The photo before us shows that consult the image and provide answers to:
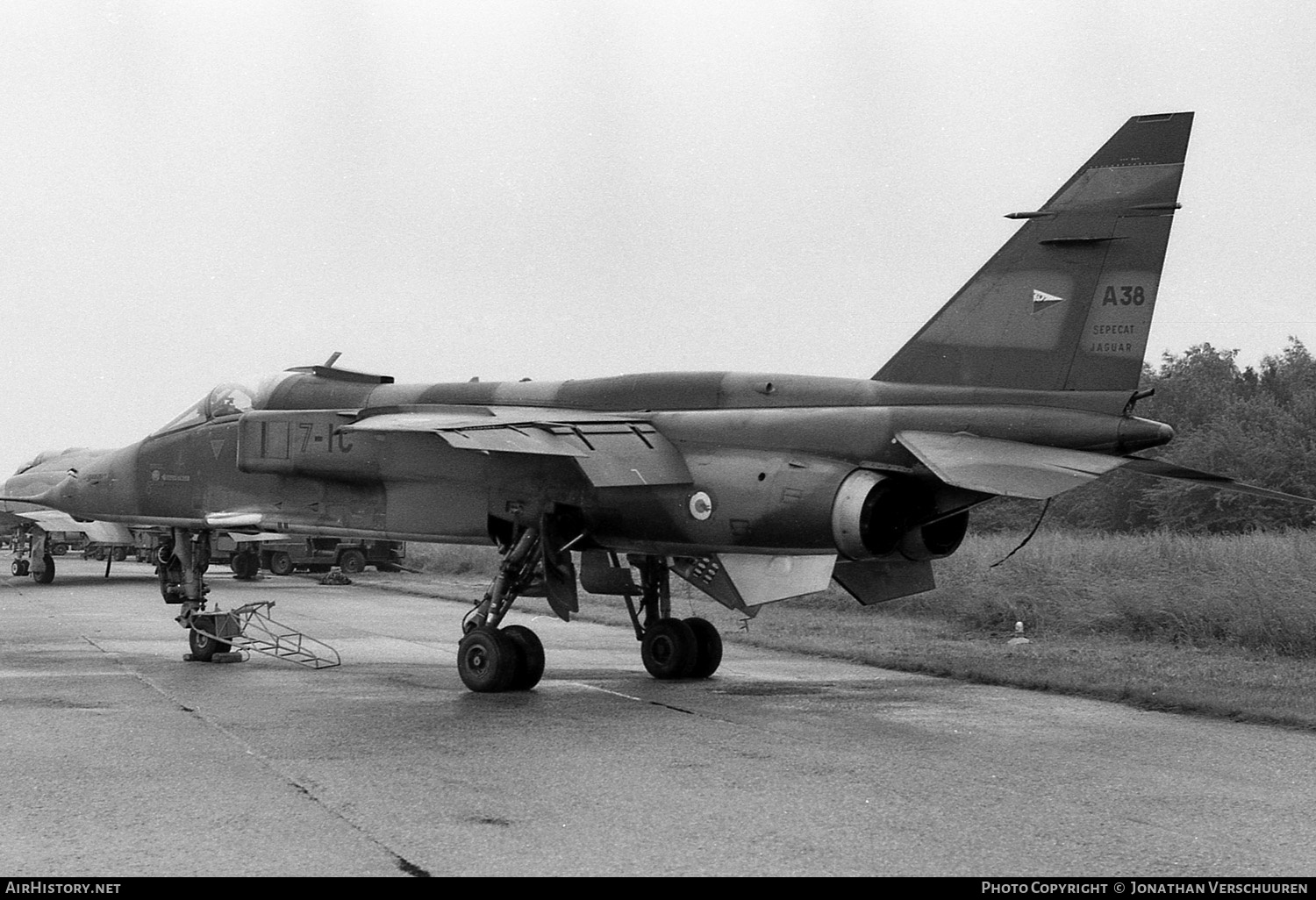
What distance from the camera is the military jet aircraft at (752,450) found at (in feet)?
35.2

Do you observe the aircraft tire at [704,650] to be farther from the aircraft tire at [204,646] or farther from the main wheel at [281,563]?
the main wheel at [281,563]

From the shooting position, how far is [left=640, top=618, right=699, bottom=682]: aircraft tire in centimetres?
1385

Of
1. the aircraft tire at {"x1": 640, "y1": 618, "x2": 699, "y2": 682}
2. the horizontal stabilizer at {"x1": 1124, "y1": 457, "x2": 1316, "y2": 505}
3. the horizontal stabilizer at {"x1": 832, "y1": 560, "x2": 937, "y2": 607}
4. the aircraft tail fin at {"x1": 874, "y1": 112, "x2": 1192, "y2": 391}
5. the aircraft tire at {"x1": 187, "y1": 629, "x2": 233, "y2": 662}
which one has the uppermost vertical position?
the aircraft tail fin at {"x1": 874, "y1": 112, "x2": 1192, "y2": 391}

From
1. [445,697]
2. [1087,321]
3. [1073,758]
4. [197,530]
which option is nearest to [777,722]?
[1073,758]

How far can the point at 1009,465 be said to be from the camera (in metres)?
10.0

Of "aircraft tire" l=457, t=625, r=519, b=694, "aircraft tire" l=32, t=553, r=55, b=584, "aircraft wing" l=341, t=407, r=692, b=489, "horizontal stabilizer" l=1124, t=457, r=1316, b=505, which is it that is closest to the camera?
"horizontal stabilizer" l=1124, t=457, r=1316, b=505

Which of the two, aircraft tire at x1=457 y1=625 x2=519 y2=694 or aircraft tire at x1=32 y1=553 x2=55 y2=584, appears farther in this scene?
aircraft tire at x1=32 y1=553 x2=55 y2=584

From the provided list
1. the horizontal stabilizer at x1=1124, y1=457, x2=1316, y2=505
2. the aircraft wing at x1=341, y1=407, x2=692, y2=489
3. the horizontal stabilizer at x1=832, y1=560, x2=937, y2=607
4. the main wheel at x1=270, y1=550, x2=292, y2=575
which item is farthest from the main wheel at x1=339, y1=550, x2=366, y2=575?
the horizontal stabilizer at x1=1124, y1=457, x2=1316, y2=505

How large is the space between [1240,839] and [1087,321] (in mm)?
5250

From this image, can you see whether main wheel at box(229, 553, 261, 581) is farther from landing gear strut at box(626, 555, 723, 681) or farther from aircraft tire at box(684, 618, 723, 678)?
aircraft tire at box(684, 618, 723, 678)

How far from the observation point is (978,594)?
67.9 feet

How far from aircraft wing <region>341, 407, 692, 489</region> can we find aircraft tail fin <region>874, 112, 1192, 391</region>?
2.48 meters
